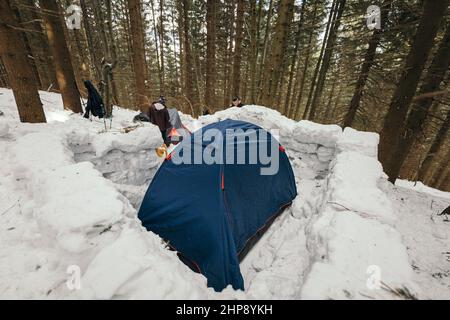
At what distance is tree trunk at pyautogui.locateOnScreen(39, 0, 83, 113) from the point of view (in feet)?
18.6

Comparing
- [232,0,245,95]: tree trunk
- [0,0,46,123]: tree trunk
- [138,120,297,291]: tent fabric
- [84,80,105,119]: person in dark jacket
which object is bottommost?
[138,120,297,291]: tent fabric

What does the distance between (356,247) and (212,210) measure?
172cm

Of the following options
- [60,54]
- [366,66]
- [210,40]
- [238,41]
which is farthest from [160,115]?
[366,66]

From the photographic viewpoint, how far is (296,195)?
4461mm

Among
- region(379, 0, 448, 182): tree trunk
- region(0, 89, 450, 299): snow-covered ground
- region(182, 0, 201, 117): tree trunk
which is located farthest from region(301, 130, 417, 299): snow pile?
region(182, 0, 201, 117): tree trunk

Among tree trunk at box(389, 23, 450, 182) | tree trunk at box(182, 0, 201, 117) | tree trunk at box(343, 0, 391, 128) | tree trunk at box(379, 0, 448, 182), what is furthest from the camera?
tree trunk at box(182, 0, 201, 117)

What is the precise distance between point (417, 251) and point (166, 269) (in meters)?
3.41

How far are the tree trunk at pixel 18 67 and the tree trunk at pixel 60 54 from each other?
2.51m

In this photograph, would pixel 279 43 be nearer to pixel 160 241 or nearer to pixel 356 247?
pixel 356 247

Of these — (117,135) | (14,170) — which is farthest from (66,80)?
(14,170)

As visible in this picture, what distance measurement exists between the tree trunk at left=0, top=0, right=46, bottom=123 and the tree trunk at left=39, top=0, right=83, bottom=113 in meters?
2.51

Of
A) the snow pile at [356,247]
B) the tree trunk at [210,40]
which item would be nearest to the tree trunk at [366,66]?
the snow pile at [356,247]

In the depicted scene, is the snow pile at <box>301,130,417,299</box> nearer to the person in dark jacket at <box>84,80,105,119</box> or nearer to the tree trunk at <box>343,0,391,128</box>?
the tree trunk at <box>343,0,391,128</box>
